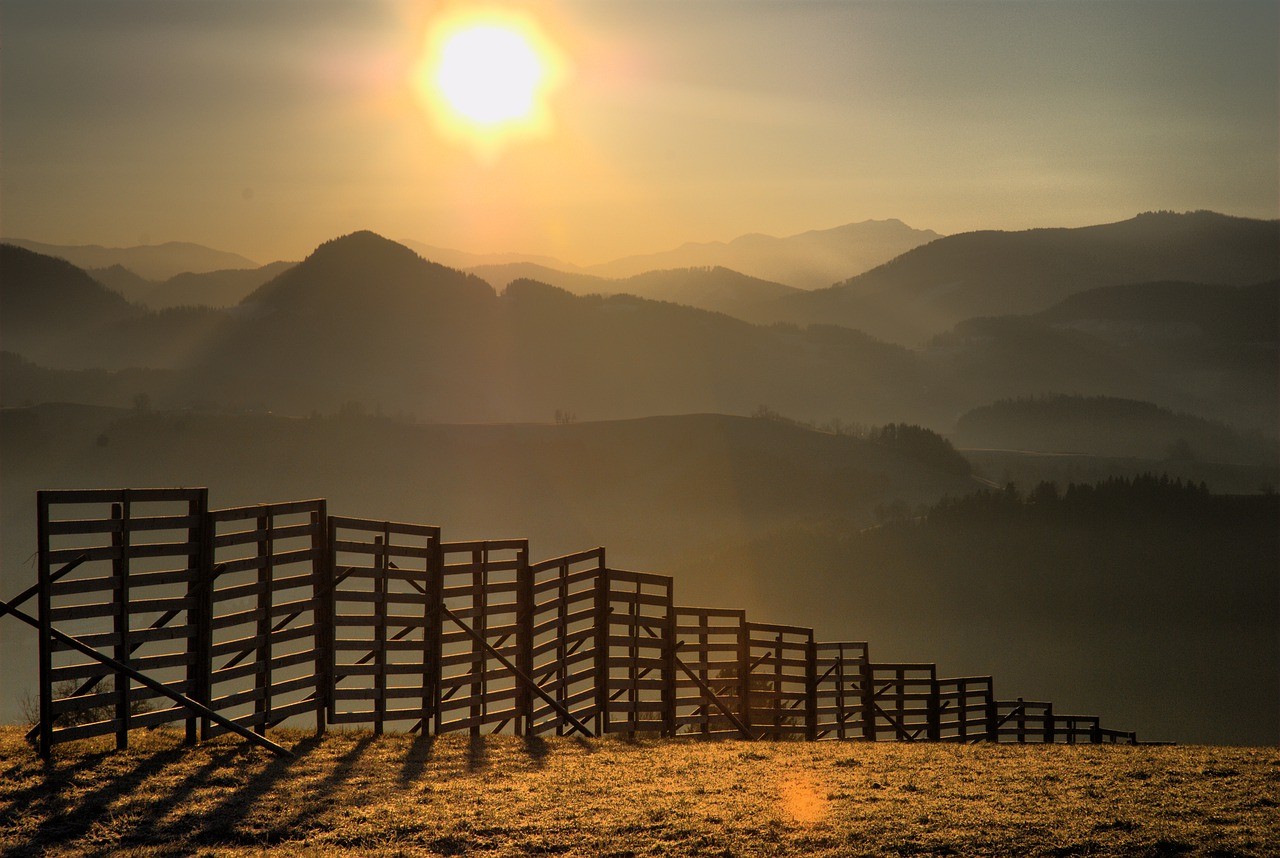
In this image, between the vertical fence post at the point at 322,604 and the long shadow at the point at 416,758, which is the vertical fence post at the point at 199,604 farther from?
the long shadow at the point at 416,758

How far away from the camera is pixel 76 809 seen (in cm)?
893

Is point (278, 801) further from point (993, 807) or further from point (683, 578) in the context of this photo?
point (683, 578)

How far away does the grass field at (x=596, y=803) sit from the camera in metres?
8.71

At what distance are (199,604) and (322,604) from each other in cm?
161

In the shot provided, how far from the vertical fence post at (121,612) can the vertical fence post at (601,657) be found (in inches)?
251

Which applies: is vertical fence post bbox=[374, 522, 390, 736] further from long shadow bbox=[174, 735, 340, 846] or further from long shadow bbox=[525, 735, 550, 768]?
long shadow bbox=[525, 735, 550, 768]

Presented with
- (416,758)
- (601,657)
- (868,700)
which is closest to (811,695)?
(868,700)

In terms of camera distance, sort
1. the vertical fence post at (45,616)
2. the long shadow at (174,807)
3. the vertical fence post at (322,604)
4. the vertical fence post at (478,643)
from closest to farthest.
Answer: the long shadow at (174,807)
the vertical fence post at (45,616)
the vertical fence post at (322,604)
the vertical fence post at (478,643)

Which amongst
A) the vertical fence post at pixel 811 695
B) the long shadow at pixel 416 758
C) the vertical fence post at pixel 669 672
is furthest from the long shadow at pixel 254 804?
the vertical fence post at pixel 811 695

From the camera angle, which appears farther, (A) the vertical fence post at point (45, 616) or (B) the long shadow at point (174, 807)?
(A) the vertical fence post at point (45, 616)

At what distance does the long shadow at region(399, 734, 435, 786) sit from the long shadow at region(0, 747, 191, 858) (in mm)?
2240

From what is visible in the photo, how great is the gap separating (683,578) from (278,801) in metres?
133

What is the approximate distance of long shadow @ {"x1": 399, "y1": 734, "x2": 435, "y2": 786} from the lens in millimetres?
10766

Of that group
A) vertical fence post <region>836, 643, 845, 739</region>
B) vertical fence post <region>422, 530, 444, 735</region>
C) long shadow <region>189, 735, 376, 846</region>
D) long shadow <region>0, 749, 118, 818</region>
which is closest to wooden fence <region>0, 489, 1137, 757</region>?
vertical fence post <region>422, 530, 444, 735</region>
